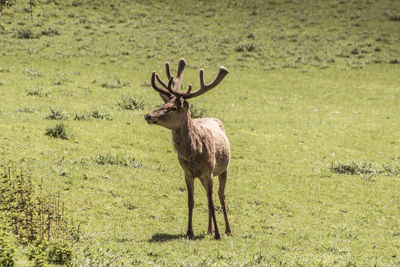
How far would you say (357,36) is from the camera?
1871 inches

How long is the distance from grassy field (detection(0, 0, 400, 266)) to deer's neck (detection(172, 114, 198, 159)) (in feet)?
7.30

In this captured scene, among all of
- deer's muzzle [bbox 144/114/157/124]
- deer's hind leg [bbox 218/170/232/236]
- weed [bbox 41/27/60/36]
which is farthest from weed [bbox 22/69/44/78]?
deer's muzzle [bbox 144/114/157/124]

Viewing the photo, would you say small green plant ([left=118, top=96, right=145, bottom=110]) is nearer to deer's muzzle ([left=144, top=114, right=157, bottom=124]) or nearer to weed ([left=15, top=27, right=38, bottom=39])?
deer's muzzle ([left=144, top=114, right=157, bottom=124])

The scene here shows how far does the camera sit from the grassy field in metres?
11.5

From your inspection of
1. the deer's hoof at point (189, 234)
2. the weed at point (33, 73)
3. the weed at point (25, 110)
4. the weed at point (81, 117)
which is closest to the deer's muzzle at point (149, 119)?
the deer's hoof at point (189, 234)

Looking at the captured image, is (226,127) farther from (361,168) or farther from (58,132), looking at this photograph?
(58,132)

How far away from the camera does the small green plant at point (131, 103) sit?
25500mm

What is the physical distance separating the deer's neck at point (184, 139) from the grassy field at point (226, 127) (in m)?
2.22

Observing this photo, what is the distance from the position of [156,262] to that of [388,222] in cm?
901

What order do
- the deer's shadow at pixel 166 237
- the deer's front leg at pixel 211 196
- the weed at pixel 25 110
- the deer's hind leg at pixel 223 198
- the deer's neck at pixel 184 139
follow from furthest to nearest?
1. the weed at pixel 25 110
2. the deer's hind leg at pixel 223 198
3. the deer's front leg at pixel 211 196
4. the deer's shadow at pixel 166 237
5. the deer's neck at pixel 184 139

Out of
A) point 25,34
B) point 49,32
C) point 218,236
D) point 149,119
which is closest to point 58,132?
point 149,119

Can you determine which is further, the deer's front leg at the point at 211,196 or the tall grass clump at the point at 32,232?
the deer's front leg at the point at 211,196

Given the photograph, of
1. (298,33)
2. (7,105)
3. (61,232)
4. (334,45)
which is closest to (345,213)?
(61,232)

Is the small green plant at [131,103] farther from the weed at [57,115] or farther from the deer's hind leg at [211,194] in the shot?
the deer's hind leg at [211,194]
